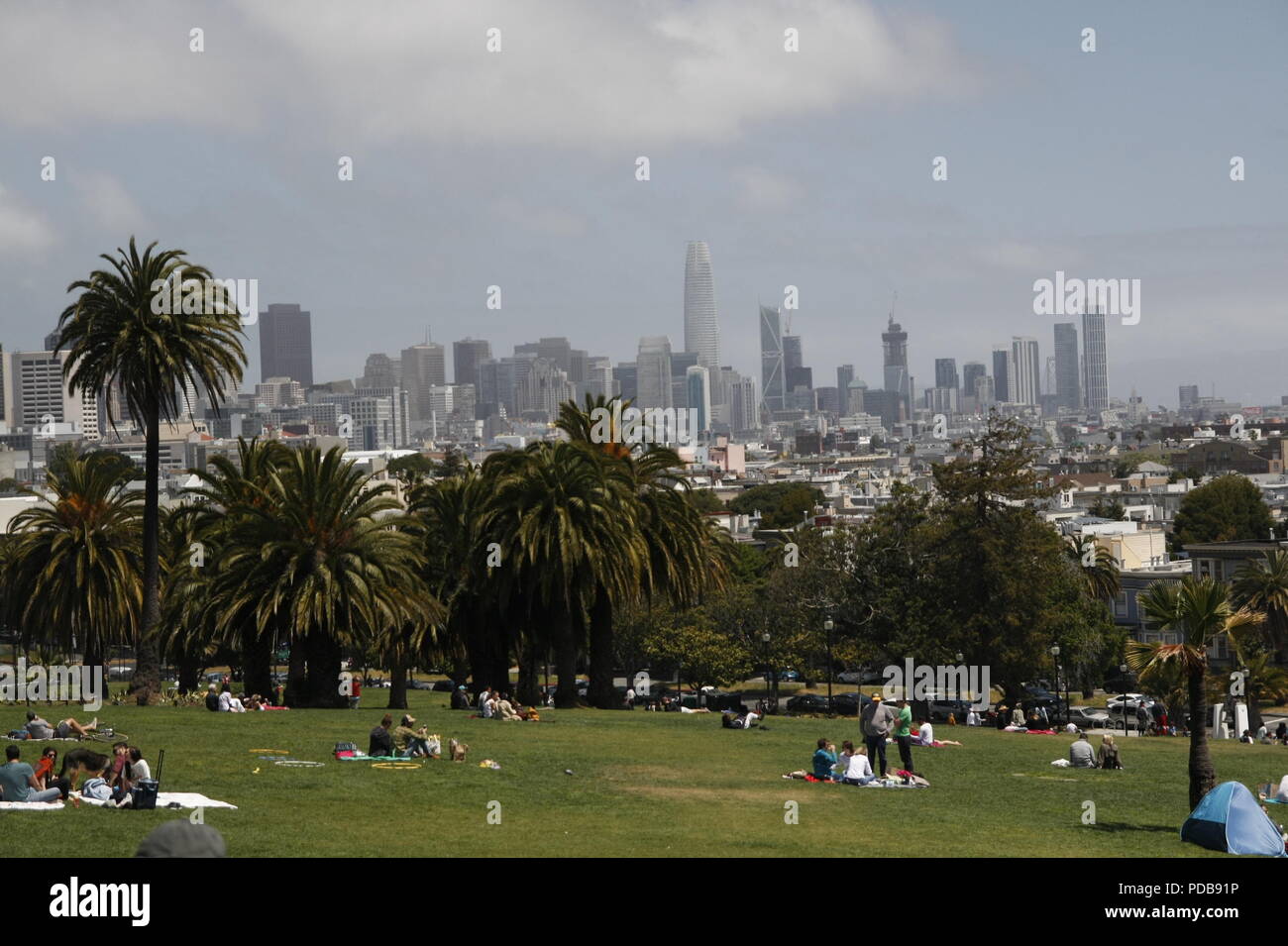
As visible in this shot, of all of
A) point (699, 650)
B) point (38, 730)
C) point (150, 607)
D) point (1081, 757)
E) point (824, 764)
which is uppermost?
point (150, 607)

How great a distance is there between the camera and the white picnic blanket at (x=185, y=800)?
2009 cm

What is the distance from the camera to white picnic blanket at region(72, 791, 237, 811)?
20094 millimetres

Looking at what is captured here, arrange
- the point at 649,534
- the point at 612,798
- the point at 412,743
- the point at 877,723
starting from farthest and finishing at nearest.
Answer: the point at 649,534 < the point at 412,743 < the point at 877,723 < the point at 612,798

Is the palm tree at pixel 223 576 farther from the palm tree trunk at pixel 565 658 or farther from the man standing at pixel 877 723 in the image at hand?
the man standing at pixel 877 723

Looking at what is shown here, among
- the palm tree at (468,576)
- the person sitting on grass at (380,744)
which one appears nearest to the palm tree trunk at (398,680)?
the palm tree at (468,576)

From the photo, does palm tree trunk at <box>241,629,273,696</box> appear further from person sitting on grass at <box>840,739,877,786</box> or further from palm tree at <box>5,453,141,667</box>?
person sitting on grass at <box>840,739,877,786</box>

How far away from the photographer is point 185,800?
Answer: 20.5m

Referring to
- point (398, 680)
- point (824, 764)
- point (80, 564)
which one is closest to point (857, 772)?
point (824, 764)

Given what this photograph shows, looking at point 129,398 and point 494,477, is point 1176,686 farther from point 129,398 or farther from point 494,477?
point 129,398

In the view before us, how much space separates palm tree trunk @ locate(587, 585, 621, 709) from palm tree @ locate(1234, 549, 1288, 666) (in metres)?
33.1

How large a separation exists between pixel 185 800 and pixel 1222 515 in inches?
4604

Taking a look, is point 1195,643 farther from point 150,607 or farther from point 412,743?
point 150,607
